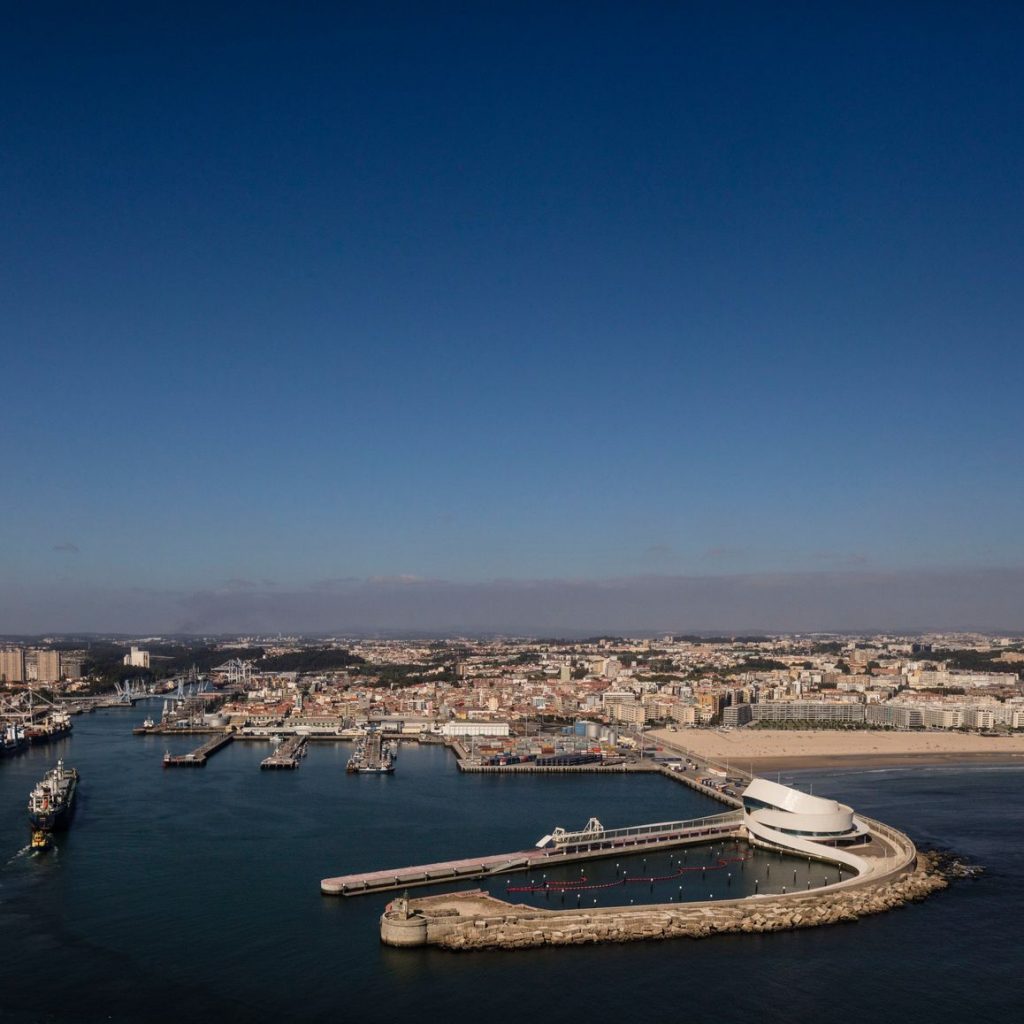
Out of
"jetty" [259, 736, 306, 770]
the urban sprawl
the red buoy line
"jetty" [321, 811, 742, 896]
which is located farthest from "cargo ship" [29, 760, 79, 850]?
the urban sprawl

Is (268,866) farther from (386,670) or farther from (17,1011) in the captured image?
(386,670)

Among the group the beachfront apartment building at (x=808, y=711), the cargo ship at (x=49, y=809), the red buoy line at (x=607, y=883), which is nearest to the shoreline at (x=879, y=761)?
the beachfront apartment building at (x=808, y=711)

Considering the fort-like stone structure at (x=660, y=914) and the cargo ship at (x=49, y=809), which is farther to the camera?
the cargo ship at (x=49, y=809)

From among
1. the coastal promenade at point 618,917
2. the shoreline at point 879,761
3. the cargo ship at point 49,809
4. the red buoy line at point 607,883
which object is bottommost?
the shoreline at point 879,761

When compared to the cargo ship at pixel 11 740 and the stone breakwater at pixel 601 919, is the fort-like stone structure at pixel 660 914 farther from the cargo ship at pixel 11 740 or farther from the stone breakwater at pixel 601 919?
the cargo ship at pixel 11 740

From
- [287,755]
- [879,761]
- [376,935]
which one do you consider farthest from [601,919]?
[879,761]

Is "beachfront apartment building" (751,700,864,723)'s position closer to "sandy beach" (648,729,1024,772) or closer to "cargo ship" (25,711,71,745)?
"sandy beach" (648,729,1024,772)
